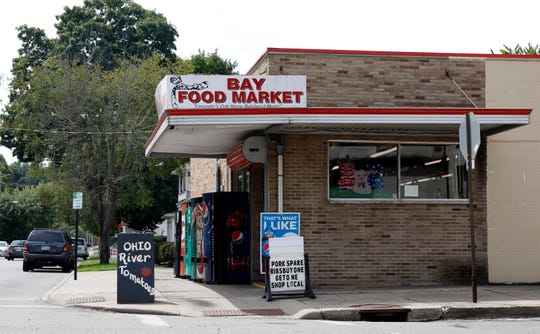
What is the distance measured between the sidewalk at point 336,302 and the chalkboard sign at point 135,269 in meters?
0.28

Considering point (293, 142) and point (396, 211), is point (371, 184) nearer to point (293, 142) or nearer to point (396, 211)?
point (396, 211)

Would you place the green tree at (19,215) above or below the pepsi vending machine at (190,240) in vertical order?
above

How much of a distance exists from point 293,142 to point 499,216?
4.88m

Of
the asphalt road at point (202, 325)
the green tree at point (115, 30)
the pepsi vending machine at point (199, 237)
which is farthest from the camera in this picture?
the green tree at point (115, 30)

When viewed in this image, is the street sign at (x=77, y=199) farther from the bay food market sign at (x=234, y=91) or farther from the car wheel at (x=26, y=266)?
the car wheel at (x=26, y=266)

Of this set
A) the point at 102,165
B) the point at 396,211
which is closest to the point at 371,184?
the point at 396,211

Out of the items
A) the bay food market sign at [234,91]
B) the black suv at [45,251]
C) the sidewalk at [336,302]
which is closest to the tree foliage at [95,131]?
the black suv at [45,251]

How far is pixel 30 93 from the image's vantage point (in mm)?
38656

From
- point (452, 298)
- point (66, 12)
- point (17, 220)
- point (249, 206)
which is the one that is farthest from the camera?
point (17, 220)

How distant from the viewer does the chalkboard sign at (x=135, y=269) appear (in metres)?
15.0

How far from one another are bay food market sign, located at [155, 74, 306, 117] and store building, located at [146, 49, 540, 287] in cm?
2

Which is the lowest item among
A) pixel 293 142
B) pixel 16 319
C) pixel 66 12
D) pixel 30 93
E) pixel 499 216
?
pixel 16 319

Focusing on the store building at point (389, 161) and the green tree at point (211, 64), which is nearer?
the store building at point (389, 161)

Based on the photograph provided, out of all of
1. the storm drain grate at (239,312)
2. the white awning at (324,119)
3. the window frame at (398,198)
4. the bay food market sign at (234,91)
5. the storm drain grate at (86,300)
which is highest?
the bay food market sign at (234,91)
